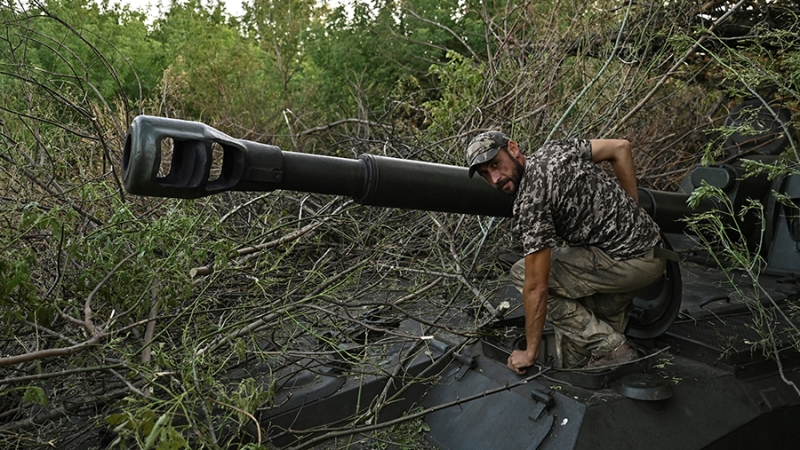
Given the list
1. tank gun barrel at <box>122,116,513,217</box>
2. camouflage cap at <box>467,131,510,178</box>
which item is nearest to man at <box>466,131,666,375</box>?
camouflage cap at <box>467,131,510,178</box>

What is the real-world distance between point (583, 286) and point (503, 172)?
0.66 m

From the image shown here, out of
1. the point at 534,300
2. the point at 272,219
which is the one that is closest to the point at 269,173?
the point at 534,300

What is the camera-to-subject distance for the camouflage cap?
291 cm

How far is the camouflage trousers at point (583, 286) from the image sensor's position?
321 cm

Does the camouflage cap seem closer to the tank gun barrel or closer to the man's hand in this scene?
the tank gun barrel

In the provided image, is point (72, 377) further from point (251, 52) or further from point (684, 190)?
point (251, 52)

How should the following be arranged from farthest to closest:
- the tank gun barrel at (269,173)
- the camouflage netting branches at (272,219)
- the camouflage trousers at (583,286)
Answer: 1. the camouflage trousers at (583,286)
2. the camouflage netting branches at (272,219)
3. the tank gun barrel at (269,173)

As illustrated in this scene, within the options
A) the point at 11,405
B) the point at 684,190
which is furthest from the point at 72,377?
the point at 684,190

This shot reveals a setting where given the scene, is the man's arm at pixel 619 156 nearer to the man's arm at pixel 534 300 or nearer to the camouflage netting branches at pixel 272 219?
the camouflage netting branches at pixel 272 219

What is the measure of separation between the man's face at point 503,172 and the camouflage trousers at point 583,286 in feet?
1.54

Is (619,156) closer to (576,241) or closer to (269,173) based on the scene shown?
(576,241)

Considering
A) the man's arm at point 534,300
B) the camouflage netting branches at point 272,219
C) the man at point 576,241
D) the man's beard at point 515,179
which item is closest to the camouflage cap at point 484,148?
the man at point 576,241

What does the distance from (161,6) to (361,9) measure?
462cm

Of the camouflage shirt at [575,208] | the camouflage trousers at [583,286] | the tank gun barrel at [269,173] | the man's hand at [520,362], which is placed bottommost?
the man's hand at [520,362]
